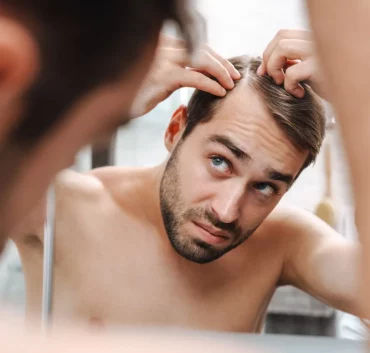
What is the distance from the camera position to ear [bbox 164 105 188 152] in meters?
0.96

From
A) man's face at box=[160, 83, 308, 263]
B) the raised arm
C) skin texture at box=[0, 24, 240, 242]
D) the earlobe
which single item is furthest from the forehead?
the earlobe

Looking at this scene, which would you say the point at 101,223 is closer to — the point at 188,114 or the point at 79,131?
the point at 188,114

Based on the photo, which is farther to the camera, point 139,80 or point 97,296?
point 97,296

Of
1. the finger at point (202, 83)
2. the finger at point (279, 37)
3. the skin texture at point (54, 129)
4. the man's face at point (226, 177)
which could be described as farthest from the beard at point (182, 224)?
the skin texture at point (54, 129)

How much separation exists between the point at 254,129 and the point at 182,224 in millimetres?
210

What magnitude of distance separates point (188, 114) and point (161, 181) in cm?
13

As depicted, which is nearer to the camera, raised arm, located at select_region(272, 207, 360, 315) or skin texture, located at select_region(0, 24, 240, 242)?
skin texture, located at select_region(0, 24, 240, 242)

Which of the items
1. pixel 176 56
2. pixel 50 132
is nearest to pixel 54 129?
pixel 50 132

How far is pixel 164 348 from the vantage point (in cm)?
25

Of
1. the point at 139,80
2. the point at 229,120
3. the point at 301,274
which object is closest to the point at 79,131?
the point at 139,80

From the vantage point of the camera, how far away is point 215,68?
0.94 metres

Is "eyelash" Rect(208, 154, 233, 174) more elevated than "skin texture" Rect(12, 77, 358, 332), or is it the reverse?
"eyelash" Rect(208, 154, 233, 174)

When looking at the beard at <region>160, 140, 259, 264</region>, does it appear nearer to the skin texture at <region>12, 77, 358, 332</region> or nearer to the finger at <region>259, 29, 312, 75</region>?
the skin texture at <region>12, 77, 358, 332</region>

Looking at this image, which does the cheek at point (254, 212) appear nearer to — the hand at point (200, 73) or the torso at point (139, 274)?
the torso at point (139, 274)
